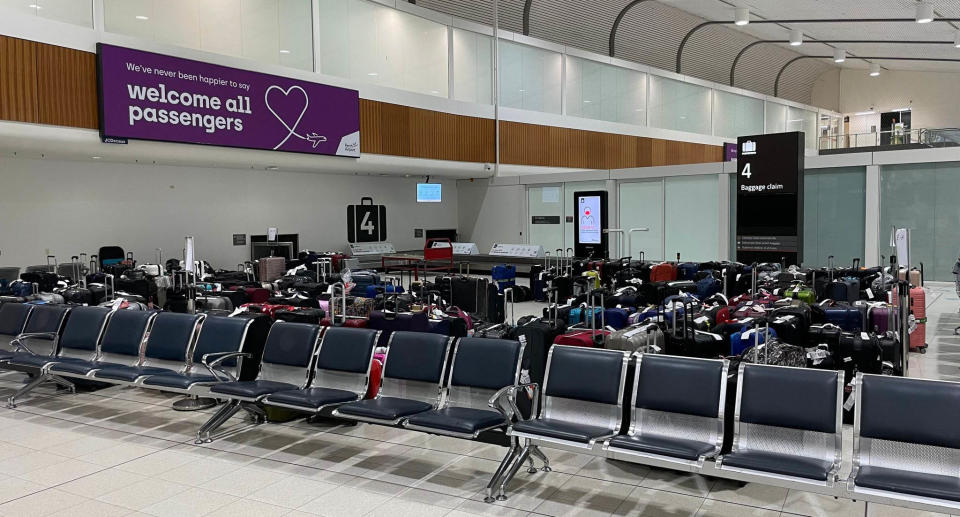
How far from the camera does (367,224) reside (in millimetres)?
21953

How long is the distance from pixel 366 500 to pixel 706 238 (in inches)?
579

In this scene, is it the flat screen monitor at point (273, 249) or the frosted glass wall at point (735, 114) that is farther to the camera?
the frosted glass wall at point (735, 114)

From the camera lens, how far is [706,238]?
693 inches

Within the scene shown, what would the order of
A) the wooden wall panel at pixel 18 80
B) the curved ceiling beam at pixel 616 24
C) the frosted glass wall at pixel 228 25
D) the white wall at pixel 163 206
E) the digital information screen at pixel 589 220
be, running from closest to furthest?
the wooden wall panel at pixel 18 80, the frosted glass wall at pixel 228 25, the white wall at pixel 163 206, the digital information screen at pixel 589 220, the curved ceiling beam at pixel 616 24

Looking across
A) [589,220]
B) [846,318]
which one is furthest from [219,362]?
[589,220]

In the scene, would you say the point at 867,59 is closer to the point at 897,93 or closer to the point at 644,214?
the point at 897,93

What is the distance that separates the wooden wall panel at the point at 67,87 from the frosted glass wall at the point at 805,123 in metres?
29.7

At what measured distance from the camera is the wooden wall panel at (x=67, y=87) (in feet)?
39.5

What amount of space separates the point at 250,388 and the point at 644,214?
14837 millimetres

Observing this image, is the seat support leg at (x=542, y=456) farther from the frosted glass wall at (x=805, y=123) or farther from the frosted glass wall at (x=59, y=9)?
the frosted glass wall at (x=805, y=123)

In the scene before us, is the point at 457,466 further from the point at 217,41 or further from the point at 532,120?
the point at 532,120

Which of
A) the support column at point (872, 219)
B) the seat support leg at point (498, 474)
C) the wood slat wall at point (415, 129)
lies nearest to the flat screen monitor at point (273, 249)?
the wood slat wall at point (415, 129)

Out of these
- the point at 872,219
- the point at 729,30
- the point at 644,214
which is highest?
the point at 729,30

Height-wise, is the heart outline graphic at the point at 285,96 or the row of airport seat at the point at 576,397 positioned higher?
the heart outline graphic at the point at 285,96
